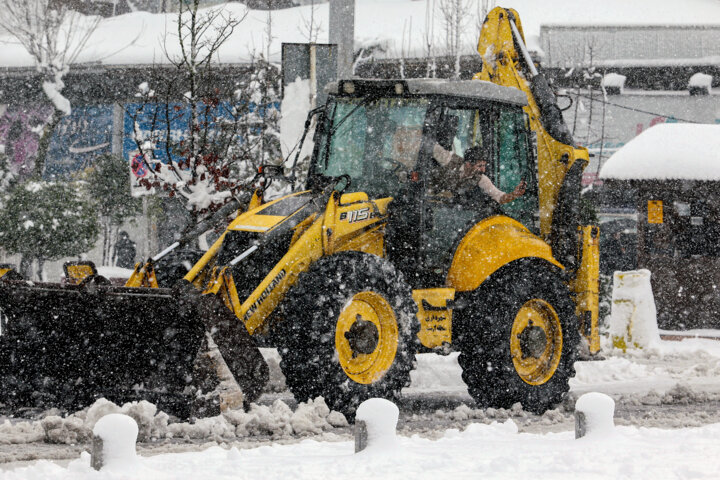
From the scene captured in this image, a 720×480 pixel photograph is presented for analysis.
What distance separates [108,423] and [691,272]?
1324 cm

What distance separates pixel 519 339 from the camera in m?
9.57

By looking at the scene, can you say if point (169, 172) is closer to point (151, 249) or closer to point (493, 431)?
point (493, 431)

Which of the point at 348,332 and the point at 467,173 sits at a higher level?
the point at 467,173

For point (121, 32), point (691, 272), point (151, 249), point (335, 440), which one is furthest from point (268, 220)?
point (121, 32)

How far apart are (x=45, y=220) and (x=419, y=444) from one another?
1312 centimetres

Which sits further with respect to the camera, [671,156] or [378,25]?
[378,25]

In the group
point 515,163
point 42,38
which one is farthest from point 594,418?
point 42,38

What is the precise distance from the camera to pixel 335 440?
7.49 m

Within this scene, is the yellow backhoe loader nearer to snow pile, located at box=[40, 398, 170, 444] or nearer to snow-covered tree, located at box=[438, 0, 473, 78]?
snow pile, located at box=[40, 398, 170, 444]

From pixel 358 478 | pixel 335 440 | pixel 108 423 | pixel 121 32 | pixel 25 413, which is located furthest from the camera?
pixel 121 32

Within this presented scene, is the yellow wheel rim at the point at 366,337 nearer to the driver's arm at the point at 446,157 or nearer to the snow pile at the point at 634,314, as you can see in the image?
the driver's arm at the point at 446,157

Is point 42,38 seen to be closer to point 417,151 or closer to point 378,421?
point 417,151

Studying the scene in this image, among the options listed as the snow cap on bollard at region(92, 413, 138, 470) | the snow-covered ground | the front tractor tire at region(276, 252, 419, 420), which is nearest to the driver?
the front tractor tire at region(276, 252, 419, 420)

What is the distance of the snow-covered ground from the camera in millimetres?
6125
